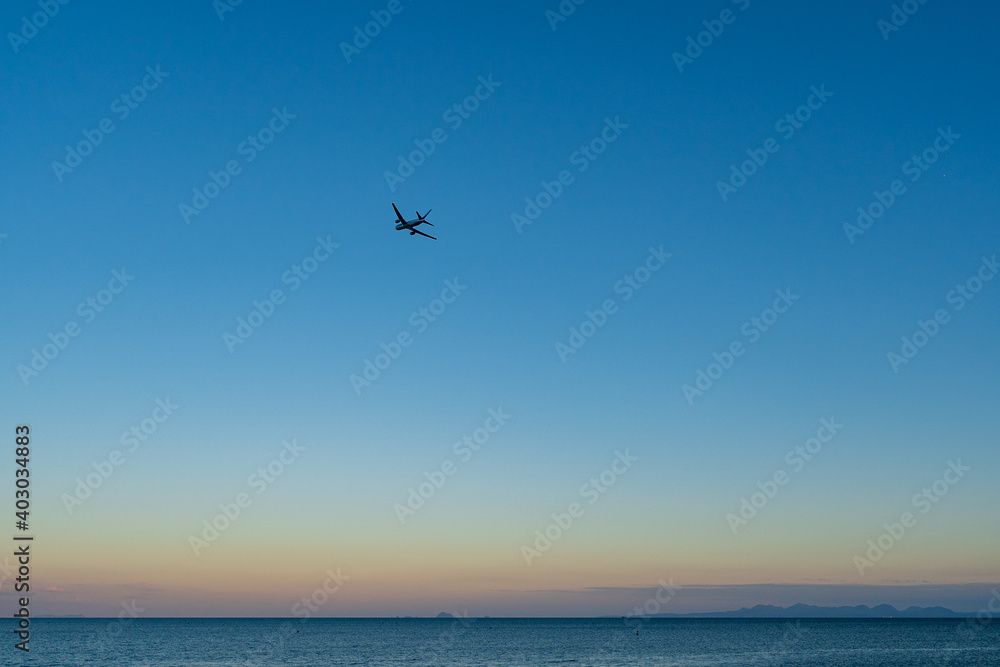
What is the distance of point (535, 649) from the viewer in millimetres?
158250

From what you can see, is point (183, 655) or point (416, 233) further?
point (183, 655)

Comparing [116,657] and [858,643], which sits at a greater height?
[116,657]

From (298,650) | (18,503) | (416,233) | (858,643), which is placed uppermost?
(416,233)

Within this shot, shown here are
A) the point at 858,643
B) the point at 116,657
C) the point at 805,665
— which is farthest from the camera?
the point at 858,643

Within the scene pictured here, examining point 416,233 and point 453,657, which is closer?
point 416,233

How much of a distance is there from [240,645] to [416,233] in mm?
139513

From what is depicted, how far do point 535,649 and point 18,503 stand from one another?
12784 centimetres

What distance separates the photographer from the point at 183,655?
465 feet

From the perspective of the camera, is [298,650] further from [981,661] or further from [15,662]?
[981,661]

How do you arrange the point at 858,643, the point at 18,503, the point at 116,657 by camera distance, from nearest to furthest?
the point at 18,503
the point at 116,657
the point at 858,643

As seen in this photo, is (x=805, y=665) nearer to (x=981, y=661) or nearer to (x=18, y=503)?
(x=981, y=661)

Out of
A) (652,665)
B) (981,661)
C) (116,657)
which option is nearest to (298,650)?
(116,657)

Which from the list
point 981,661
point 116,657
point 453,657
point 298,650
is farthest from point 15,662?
point 981,661

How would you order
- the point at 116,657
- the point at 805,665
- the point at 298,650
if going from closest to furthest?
1. the point at 805,665
2. the point at 116,657
3. the point at 298,650
